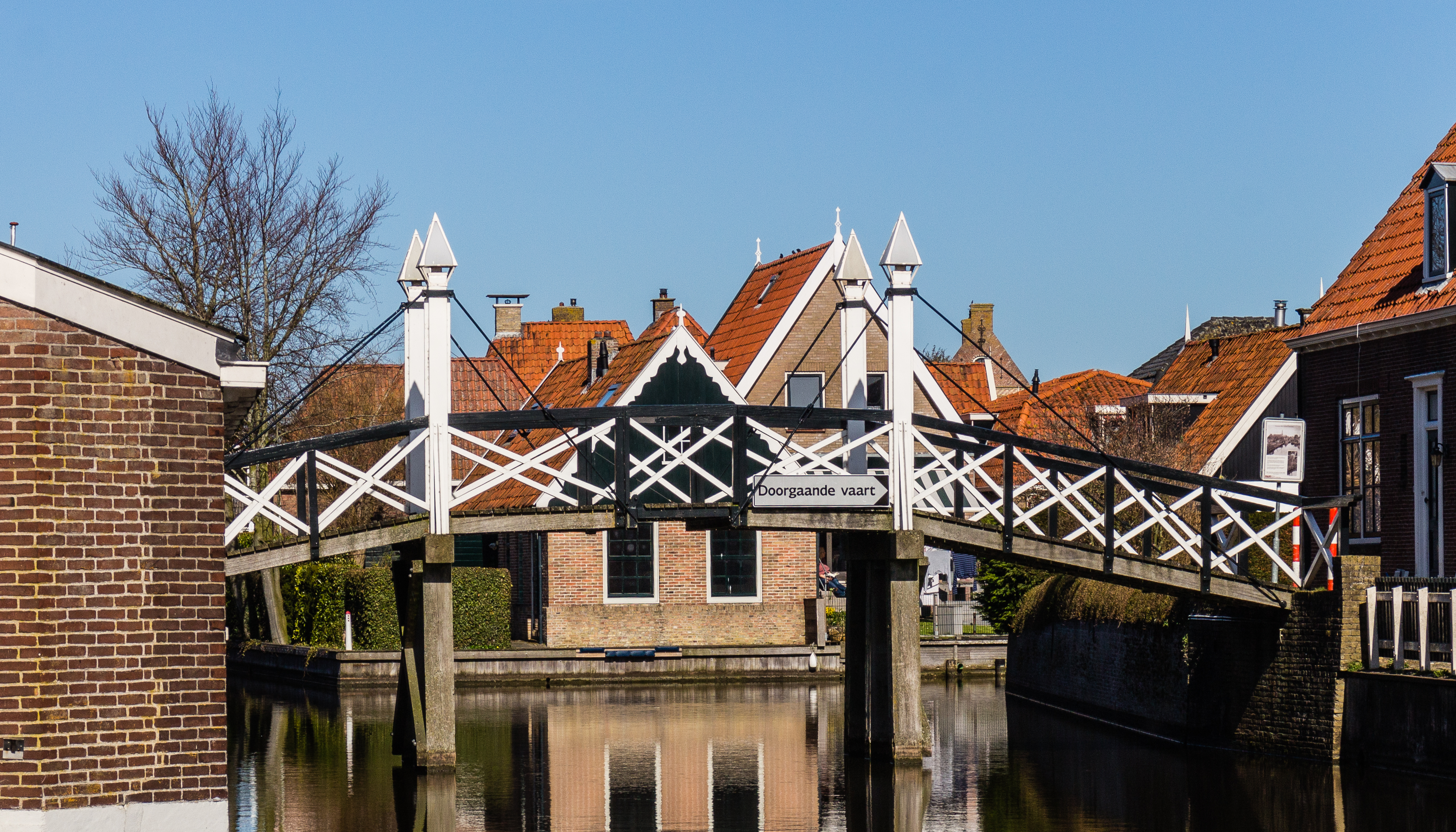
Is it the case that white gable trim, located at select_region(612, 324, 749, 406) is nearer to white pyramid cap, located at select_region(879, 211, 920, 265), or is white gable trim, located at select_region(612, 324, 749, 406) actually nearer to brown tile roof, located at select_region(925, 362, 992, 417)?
brown tile roof, located at select_region(925, 362, 992, 417)

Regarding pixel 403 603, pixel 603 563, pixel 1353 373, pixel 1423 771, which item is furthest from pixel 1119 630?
pixel 603 563

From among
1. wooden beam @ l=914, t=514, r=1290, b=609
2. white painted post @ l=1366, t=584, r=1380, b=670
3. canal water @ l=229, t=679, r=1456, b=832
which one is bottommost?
canal water @ l=229, t=679, r=1456, b=832

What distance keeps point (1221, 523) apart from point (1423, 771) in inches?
147

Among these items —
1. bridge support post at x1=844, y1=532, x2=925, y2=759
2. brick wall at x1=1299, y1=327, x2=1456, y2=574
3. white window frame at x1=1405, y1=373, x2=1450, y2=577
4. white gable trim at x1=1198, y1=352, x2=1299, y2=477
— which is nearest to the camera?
bridge support post at x1=844, y1=532, x2=925, y2=759

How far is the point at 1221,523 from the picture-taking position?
67.4 ft

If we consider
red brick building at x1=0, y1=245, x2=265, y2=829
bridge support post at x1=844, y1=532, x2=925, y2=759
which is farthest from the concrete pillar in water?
red brick building at x1=0, y1=245, x2=265, y2=829

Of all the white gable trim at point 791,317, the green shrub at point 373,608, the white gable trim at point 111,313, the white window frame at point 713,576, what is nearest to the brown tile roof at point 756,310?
the white gable trim at point 791,317

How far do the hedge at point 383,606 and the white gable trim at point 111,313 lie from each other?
2201cm

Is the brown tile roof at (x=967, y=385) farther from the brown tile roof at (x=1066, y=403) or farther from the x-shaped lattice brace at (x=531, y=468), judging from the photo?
the x-shaped lattice brace at (x=531, y=468)

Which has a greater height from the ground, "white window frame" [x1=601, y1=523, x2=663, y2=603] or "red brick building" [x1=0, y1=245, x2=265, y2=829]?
"red brick building" [x1=0, y1=245, x2=265, y2=829]

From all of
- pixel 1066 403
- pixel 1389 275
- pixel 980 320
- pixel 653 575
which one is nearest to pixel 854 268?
pixel 1389 275

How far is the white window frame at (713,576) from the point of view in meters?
35.8

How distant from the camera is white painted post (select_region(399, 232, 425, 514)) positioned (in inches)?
782

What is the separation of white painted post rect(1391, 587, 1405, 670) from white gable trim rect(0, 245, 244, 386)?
41.5 ft
